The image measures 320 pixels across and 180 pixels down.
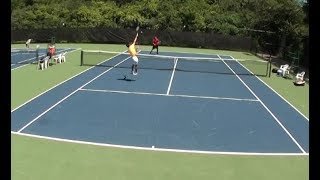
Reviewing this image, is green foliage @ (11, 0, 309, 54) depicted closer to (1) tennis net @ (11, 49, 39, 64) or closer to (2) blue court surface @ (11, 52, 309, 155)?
(1) tennis net @ (11, 49, 39, 64)

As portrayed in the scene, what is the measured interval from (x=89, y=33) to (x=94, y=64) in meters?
19.1

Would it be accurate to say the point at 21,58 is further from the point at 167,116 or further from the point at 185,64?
the point at 167,116

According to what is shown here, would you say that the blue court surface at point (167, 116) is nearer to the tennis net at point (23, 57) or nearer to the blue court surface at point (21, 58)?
the blue court surface at point (21, 58)

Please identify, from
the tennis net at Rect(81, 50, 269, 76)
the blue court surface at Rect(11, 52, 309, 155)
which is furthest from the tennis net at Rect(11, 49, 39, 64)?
the blue court surface at Rect(11, 52, 309, 155)

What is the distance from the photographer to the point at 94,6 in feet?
166

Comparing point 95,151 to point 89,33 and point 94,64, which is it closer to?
point 94,64

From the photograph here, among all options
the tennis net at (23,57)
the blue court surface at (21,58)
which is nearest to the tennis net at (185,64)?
the tennis net at (23,57)

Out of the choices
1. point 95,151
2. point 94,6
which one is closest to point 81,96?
point 95,151

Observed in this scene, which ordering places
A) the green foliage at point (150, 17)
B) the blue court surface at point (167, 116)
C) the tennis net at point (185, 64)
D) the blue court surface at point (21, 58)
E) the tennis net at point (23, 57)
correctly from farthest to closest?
1. the green foliage at point (150, 17)
2. the tennis net at point (185, 64)
3. the tennis net at point (23, 57)
4. the blue court surface at point (21, 58)
5. the blue court surface at point (167, 116)

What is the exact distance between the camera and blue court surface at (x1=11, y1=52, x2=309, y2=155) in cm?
955

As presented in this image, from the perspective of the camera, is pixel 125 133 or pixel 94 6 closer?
pixel 125 133

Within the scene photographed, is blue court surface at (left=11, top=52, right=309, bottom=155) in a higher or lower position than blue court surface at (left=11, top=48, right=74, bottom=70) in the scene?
lower

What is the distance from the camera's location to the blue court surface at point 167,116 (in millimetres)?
9555
